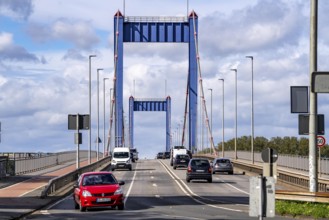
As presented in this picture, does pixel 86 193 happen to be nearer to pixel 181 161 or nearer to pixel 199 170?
pixel 199 170

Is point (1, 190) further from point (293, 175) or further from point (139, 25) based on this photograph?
point (139, 25)

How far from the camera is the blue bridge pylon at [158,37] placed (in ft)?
386

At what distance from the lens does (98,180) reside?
34.6 metres

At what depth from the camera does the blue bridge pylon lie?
11762 cm

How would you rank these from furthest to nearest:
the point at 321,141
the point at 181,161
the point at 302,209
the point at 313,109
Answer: the point at 181,161, the point at 321,141, the point at 302,209, the point at 313,109

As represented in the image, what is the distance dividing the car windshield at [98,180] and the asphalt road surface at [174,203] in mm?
1155

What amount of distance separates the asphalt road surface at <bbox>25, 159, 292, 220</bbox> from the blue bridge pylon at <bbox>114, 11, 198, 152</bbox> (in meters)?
58.4

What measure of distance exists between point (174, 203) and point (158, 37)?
261ft

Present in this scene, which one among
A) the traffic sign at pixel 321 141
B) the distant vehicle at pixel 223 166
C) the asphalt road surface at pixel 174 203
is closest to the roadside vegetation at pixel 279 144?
the distant vehicle at pixel 223 166

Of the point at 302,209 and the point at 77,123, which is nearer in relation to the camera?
the point at 302,209

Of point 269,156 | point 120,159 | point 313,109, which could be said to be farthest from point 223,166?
point 269,156

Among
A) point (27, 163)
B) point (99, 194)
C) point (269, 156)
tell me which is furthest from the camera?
point (27, 163)

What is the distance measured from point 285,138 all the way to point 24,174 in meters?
75.1

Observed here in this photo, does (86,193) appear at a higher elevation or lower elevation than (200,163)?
lower
